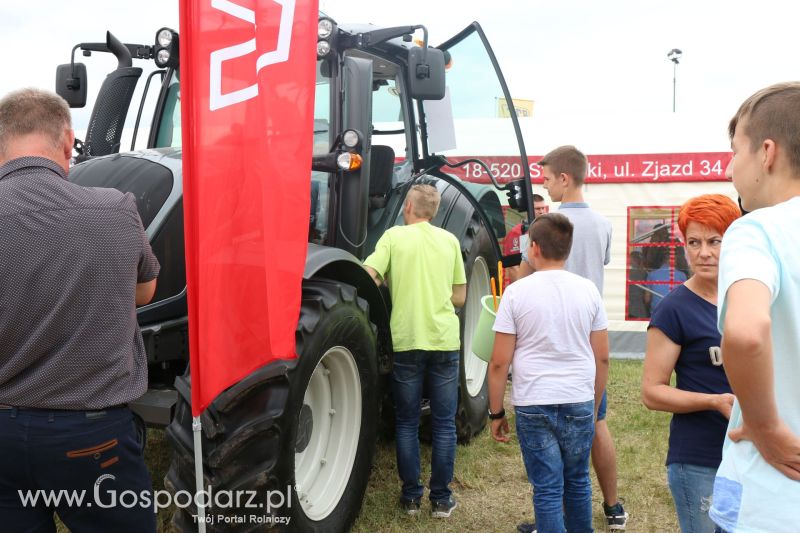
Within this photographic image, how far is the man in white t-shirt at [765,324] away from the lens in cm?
131

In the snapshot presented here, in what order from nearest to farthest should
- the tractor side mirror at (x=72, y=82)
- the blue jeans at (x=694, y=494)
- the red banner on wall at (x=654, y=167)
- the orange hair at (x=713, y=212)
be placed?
1. the blue jeans at (x=694, y=494)
2. the orange hair at (x=713, y=212)
3. the tractor side mirror at (x=72, y=82)
4. the red banner on wall at (x=654, y=167)

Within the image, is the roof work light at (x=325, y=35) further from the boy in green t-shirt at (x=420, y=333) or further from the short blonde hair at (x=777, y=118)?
the short blonde hair at (x=777, y=118)

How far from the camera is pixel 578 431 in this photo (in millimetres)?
2934

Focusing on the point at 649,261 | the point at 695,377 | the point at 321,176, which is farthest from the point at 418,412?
the point at 649,261

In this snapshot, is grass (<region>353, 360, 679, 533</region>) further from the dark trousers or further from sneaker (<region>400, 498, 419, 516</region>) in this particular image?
the dark trousers

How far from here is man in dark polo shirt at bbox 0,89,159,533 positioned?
190cm

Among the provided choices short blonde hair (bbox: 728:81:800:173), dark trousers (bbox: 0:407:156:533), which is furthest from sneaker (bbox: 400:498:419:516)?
short blonde hair (bbox: 728:81:800:173)

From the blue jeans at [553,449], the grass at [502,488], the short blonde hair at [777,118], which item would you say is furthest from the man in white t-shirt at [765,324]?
the grass at [502,488]

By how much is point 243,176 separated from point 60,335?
0.66 meters

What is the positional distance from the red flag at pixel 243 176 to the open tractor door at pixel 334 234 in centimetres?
11

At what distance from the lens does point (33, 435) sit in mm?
1901

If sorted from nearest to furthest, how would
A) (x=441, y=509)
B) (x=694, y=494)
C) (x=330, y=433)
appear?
(x=694, y=494)
(x=330, y=433)
(x=441, y=509)

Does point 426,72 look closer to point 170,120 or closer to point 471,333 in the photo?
point 170,120

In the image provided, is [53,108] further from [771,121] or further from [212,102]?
[771,121]
